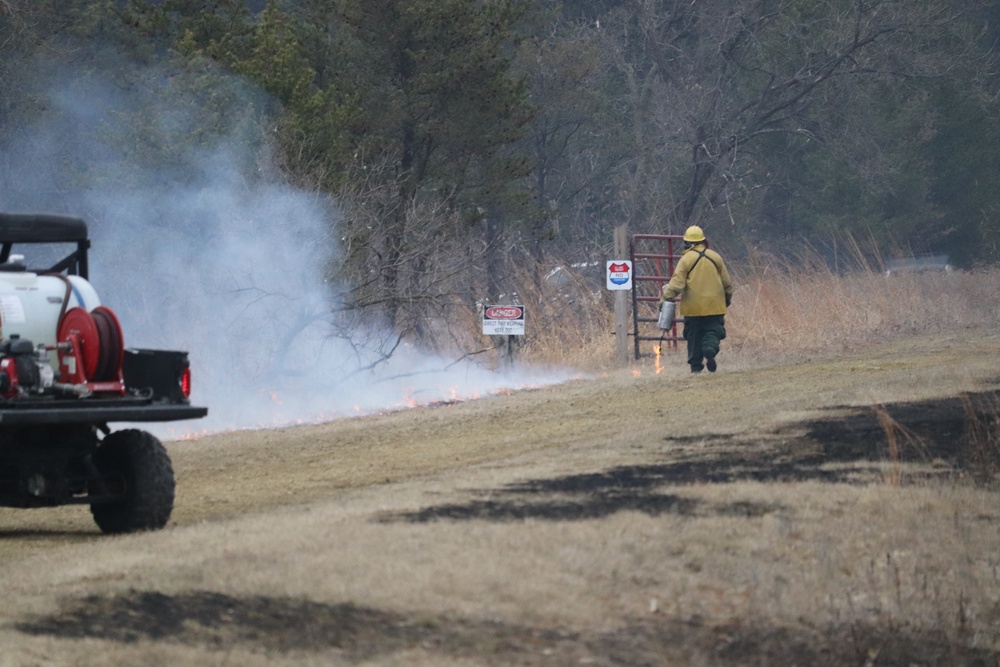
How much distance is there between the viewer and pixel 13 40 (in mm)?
29891

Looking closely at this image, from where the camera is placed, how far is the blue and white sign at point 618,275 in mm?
21078

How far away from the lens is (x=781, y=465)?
1101 centimetres

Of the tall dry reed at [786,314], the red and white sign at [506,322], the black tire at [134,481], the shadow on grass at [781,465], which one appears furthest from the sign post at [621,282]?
the black tire at [134,481]

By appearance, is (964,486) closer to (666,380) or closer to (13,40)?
(666,380)

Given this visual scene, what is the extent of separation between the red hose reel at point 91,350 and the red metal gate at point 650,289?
11680 millimetres

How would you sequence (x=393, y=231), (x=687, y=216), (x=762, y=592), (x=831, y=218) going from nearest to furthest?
(x=762, y=592), (x=393, y=231), (x=687, y=216), (x=831, y=218)

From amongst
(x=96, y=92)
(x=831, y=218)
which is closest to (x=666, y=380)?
(x=96, y=92)

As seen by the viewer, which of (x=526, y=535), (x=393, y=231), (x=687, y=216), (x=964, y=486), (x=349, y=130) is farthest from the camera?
(x=687, y=216)

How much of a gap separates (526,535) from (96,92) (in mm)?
23417

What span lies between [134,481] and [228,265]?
42.6 feet

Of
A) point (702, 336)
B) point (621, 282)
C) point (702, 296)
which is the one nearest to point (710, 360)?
point (702, 336)

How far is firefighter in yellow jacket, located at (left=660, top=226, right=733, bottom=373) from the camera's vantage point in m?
18.8

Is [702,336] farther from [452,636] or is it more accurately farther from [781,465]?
[452,636]

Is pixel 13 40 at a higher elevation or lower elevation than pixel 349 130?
higher
